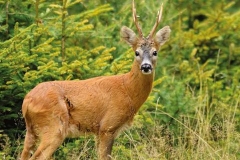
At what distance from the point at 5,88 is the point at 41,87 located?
0.94m

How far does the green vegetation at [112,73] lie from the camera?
351 inches

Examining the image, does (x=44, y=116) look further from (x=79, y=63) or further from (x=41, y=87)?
(x=79, y=63)

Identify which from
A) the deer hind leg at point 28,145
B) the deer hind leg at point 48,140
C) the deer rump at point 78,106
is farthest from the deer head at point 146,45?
the deer hind leg at point 28,145

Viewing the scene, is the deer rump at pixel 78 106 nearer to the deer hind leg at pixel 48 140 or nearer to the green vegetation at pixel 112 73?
the deer hind leg at pixel 48 140

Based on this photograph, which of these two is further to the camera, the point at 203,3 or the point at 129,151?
the point at 203,3

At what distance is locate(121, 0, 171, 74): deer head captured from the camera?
8402 millimetres

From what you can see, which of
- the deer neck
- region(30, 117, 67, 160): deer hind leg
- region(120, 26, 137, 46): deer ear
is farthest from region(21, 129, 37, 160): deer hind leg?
region(120, 26, 137, 46): deer ear

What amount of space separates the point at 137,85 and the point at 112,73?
104 centimetres

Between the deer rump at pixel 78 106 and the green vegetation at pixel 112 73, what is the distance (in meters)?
0.35

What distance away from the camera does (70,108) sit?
8312 mm

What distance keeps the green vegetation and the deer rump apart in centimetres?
35

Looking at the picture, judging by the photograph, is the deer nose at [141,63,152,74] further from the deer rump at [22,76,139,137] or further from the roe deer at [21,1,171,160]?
the deer rump at [22,76,139,137]

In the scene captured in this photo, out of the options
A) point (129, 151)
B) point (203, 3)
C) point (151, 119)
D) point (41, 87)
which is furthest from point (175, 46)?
point (41, 87)

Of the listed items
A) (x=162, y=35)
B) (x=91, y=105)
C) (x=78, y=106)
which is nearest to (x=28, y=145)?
(x=78, y=106)
